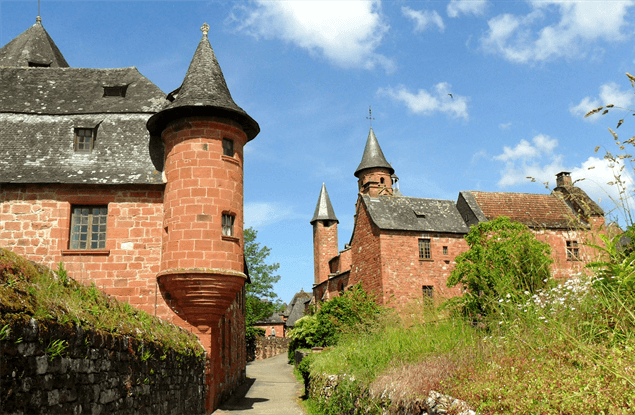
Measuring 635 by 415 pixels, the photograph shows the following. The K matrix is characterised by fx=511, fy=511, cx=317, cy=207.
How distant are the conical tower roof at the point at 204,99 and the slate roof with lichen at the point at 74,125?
1.12 metres

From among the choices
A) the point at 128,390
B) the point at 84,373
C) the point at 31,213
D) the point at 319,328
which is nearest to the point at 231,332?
the point at 319,328

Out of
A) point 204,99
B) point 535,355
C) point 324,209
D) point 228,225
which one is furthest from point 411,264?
point 324,209

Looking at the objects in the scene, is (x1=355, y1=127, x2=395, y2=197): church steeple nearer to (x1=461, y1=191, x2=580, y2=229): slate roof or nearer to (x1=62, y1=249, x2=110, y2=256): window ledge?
(x1=461, y1=191, x2=580, y2=229): slate roof

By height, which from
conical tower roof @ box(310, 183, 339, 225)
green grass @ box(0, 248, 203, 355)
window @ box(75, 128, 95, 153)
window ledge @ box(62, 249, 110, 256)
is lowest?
green grass @ box(0, 248, 203, 355)

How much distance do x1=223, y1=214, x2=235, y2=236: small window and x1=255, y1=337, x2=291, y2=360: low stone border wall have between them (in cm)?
3304

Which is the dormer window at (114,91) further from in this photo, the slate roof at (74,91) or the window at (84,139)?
the window at (84,139)

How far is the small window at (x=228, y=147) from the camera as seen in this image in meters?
14.4

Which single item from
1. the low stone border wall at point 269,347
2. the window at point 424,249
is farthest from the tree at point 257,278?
the window at point 424,249

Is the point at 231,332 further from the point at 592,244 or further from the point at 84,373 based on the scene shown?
the point at 592,244

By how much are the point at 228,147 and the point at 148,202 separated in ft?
9.07

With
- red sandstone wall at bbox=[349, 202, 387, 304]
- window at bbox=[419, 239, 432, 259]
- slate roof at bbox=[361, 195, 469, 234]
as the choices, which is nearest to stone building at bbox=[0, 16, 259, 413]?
red sandstone wall at bbox=[349, 202, 387, 304]

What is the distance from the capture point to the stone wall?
3.95 metres

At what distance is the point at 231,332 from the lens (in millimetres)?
18047

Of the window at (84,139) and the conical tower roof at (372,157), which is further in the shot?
the conical tower roof at (372,157)
